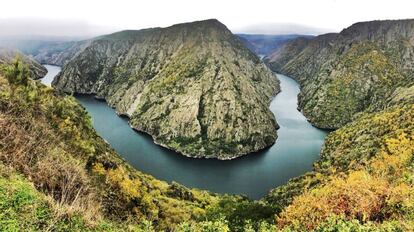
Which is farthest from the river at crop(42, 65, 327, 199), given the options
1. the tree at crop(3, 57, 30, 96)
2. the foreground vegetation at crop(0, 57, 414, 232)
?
the tree at crop(3, 57, 30, 96)

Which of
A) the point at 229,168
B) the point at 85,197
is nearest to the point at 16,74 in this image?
the point at 85,197

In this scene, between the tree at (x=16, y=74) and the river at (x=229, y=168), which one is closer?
the tree at (x=16, y=74)

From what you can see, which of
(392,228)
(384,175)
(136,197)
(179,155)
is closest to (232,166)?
(179,155)

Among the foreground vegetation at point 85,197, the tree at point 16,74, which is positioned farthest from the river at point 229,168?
the tree at point 16,74

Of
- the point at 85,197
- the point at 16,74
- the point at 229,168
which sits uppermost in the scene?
the point at 16,74

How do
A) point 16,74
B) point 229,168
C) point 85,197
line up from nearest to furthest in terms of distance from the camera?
point 85,197 < point 16,74 < point 229,168

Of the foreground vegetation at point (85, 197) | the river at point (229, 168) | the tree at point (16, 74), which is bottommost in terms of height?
the river at point (229, 168)

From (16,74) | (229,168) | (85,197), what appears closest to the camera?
(85,197)

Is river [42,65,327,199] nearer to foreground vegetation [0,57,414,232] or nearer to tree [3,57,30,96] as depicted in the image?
foreground vegetation [0,57,414,232]

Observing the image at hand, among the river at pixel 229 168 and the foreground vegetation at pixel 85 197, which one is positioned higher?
the foreground vegetation at pixel 85 197

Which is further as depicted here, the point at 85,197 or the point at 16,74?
the point at 16,74

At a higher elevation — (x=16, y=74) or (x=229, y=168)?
(x=16, y=74)

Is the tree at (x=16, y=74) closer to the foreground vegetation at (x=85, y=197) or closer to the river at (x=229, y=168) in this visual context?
the foreground vegetation at (x=85, y=197)

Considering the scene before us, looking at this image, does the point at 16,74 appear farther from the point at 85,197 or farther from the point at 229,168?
the point at 229,168
